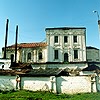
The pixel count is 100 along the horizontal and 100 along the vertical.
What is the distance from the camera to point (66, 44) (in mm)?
40219

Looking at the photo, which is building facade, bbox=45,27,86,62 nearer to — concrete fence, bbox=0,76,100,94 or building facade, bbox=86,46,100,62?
building facade, bbox=86,46,100,62

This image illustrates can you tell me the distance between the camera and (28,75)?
70.4 feet

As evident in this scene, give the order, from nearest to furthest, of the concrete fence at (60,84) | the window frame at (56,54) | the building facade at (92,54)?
the concrete fence at (60,84) < the window frame at (56,54) < the building facade at (92,54)

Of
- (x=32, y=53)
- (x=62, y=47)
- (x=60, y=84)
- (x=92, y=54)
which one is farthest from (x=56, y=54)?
(x=60, y=84)

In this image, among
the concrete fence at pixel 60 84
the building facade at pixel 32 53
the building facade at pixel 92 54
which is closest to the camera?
the concrete fence at pixel 60 84

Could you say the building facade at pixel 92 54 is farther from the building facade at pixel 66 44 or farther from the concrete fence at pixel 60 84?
the concrete fence at pixel 60 84

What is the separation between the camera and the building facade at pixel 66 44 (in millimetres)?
39281

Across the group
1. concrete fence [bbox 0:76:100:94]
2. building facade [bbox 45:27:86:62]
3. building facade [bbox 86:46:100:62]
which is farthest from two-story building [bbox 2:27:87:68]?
concrete fence [bbox 0:76:100:94]

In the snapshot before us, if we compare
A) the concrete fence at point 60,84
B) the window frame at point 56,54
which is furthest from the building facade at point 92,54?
the concrete fence at point 60,84

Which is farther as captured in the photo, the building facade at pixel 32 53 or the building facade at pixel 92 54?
the building facade at pixel 92 54

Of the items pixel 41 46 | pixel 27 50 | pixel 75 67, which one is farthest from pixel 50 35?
pixel 75 67

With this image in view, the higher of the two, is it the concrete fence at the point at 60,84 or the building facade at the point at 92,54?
the building facade at the point at 92,54

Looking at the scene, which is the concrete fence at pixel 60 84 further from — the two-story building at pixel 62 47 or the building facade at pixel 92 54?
the building facade at pixel 92 54

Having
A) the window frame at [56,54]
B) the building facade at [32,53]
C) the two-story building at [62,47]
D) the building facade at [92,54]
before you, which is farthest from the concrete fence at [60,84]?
the building facade at [92,54]
